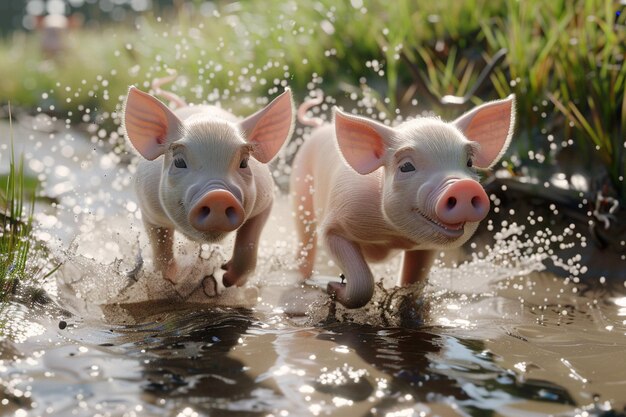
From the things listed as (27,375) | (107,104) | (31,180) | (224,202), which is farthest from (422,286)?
(107,104)

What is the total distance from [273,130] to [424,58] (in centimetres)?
279

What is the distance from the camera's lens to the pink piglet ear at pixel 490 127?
11.7 feet

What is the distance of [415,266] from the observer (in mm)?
3930

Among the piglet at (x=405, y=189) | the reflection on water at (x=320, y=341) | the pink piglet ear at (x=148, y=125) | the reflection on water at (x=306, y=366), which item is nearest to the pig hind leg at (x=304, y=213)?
the reflection on water at (x=320, y=341)

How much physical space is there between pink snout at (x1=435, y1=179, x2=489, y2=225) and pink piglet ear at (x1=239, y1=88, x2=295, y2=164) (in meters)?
0.89

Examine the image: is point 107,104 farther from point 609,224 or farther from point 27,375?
point 27,375

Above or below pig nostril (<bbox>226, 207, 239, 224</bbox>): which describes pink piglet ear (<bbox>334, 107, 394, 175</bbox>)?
above

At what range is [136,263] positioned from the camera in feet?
12.9

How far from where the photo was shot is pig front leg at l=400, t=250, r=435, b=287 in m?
3.89

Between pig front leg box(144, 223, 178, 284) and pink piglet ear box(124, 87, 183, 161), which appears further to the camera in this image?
pig front leg box(144, 223, 178, 284)

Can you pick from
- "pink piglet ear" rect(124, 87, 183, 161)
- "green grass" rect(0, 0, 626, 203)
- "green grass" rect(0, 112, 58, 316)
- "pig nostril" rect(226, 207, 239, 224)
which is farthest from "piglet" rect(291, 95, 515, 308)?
"green grass" rect(0, 0, 626, 203)

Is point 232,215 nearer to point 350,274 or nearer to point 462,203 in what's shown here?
point 350,274

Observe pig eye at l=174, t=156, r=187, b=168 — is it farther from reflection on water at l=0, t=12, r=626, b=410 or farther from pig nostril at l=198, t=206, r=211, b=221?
reflection on water at l=0, t=12, r=626, b=410

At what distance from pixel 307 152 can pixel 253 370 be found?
1695mm
